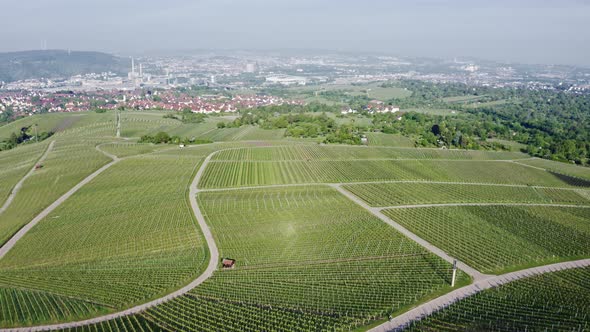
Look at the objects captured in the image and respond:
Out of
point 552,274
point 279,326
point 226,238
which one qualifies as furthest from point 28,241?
A: point 552,274

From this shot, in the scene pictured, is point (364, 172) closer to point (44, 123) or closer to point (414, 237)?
A: point (414, 237)

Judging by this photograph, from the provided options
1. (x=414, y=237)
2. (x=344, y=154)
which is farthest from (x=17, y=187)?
(x=414, y=237)

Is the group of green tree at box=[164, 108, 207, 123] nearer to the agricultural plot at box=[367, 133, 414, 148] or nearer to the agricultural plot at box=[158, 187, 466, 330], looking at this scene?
the agricultural plot at box=[367, 133, 414, 148]

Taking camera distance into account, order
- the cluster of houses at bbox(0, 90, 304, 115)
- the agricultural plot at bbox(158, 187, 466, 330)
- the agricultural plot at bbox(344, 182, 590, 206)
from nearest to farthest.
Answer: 1. the agricultural plot at bbox(158, 187, 466, 330)
2. the agricultural plot at bbox(344, 182, 590, 206)
3. the cluster of houses at bbox(0, 90, 304, 115)

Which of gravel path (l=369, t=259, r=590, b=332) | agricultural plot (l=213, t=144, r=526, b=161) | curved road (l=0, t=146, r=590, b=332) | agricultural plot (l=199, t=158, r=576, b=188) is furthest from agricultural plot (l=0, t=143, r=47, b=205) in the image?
gravel path (l=369, t=259, r=590, b=332)

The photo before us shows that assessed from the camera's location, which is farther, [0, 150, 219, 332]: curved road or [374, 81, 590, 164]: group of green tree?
[374, 81, 590, 164]: group of green tree
